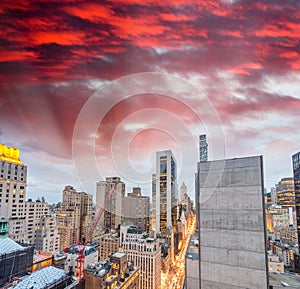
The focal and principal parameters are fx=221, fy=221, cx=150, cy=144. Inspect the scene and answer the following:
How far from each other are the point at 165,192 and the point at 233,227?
65672mm

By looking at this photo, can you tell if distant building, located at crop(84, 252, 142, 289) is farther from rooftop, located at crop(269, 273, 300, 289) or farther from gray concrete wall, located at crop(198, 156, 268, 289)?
rooftop, located at crop(269, 273, 300, 289)

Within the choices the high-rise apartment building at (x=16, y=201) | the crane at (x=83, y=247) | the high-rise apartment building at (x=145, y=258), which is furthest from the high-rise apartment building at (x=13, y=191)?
the high-rise apartment building at (x=145, y=258)

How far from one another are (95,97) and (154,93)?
2.19 m

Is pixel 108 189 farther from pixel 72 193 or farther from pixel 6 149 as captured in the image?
pixel 6 149

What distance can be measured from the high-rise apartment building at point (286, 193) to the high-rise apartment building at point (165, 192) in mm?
31876

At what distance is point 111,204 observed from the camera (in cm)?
7106

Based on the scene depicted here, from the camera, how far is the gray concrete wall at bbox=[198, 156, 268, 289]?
8.74m

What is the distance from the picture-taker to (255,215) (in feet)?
29.2

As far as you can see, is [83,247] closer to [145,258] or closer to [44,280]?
[145,258]

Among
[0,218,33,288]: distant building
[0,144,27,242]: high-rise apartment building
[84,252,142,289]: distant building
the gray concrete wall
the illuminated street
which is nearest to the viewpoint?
the gray concrete wall

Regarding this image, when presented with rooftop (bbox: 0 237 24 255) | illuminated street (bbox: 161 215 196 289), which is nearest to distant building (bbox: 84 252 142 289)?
rooftop (bbox: 0 237 24 255)

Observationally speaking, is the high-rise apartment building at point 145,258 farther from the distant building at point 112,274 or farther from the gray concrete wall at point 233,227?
the gray concrete wall at point 233,227

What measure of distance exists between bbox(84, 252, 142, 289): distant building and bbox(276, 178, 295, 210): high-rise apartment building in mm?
53855

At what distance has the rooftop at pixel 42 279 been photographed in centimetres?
1123
